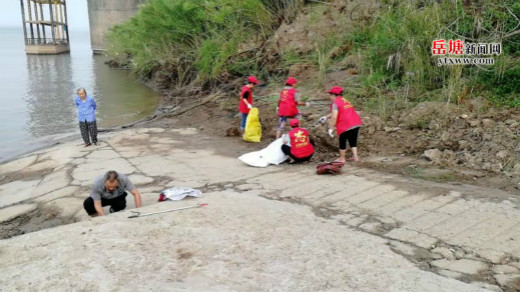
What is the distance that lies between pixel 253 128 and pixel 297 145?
2.11 meters

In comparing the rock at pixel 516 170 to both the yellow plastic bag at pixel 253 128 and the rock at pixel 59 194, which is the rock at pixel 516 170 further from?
the rock at pixel 59 194

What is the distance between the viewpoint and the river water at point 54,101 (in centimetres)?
1256

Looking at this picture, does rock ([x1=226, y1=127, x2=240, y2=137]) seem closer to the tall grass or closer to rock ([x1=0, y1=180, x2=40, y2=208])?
rock ([x1=0, y1=180, x2=40, y2=208])

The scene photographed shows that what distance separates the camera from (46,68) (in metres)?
29.0

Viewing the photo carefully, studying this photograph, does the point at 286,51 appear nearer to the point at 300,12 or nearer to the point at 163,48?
the point at 300,12

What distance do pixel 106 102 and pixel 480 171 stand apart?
45.3 feet

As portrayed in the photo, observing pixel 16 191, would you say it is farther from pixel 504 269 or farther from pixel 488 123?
pixel 488 123

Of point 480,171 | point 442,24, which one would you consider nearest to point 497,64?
point 442,24

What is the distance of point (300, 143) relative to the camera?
742 cm

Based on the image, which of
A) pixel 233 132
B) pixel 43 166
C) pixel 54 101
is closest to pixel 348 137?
pixel 233 132

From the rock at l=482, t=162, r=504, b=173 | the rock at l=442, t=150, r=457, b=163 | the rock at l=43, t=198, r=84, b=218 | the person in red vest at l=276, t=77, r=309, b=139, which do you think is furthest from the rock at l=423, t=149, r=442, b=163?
the rock at l=43, t=198, r=84, b=218

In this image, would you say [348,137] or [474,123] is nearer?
[348,137]

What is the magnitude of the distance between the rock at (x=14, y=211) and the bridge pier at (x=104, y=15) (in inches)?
1337

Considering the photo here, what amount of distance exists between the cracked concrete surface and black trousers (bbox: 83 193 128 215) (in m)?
0.44
